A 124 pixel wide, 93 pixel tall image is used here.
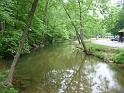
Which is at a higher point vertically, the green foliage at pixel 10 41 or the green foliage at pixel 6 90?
the green foliage at pixel 10 41

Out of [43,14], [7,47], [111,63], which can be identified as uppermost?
[43,14]

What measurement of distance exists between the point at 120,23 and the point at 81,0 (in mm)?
37732

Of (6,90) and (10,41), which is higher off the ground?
(10,41)

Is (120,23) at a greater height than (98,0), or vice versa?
(98,0)

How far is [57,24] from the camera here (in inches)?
2114

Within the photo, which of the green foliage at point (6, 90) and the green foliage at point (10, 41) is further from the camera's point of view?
the green foliage at point (10, 41)

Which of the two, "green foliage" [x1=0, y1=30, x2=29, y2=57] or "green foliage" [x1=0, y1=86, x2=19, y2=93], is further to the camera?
"green foliage" [x1=0, y1=30, x2=29, y2=57]

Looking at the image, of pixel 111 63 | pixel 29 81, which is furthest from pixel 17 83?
pixel 111 63

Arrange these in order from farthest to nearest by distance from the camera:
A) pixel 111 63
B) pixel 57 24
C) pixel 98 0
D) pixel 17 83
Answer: pixel 57 24, pixel 98 0, pixel 111 63, pixel 17 83

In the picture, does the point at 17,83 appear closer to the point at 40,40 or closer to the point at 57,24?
the point at 40,40

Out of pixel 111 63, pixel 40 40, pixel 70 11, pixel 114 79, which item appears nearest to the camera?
pixel 114 79

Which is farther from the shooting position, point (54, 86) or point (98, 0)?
point (98, 0)

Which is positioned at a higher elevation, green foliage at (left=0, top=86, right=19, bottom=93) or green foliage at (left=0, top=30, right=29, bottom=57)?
green foliage at (left=0, top=30, right=29, bottom=57)

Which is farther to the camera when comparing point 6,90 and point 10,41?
point 10,41
